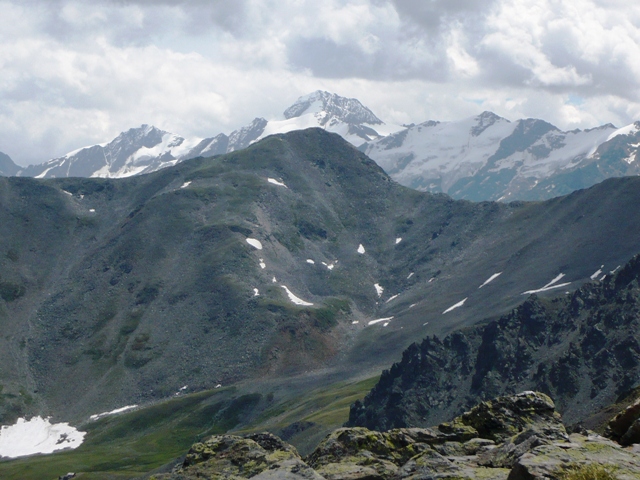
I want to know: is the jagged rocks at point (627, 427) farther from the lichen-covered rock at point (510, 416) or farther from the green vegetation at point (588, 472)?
the lichen-covered rock at point (510, 416)

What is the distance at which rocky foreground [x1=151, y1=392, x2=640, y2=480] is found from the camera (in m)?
23.7

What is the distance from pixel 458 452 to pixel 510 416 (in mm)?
3822

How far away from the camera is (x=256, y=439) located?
40156mm

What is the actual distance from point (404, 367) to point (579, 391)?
46.8 m

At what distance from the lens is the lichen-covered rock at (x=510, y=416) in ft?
115

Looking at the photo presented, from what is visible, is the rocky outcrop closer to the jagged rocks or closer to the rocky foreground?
the rocky foreground

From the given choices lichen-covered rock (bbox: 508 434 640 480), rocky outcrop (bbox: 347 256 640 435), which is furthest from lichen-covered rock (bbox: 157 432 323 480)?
rocky outcrop (bbox: 347 256 640 435)

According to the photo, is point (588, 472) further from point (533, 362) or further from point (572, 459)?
point (533, 362)

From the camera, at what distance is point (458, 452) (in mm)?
33219

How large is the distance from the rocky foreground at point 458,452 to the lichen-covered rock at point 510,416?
0.16ft

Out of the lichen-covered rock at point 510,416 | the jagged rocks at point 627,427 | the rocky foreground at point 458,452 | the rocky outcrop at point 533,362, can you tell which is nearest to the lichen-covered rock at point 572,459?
the rocky foreground at point 458,452

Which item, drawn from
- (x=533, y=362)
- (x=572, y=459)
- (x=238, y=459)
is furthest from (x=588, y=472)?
(x=533, y=362)

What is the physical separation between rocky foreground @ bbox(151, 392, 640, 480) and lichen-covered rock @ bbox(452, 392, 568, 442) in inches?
1.9

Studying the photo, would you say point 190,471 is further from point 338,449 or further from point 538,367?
point 538,367
